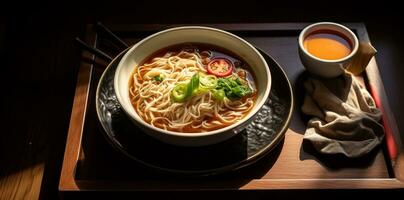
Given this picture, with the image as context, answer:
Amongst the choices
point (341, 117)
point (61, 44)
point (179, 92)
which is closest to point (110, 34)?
point (179, 92)

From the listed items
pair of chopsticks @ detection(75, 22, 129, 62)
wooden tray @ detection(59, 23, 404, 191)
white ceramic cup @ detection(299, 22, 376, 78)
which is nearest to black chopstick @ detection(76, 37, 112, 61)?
pair of chopsticks @ detection(75, 22, 129, 62)

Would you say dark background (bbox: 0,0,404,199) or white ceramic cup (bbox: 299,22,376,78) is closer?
white ceramic cup (bbox: 299,22,376,78)

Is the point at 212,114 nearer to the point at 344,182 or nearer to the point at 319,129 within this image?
the point at 319,129

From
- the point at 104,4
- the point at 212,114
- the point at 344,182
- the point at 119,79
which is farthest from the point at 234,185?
the point at 104,4

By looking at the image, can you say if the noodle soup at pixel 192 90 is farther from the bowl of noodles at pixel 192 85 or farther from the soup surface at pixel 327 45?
the soup surface at pixel 327 45

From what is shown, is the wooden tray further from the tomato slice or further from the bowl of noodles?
the tomato slice

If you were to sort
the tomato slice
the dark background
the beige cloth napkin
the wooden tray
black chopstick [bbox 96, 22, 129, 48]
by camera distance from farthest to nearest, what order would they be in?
1. the dark background
2. black chopstick [bbox 96, 22, 129, 48]
3. the tomato slice
4. the beige cloth napkin
5. the wooden tray
